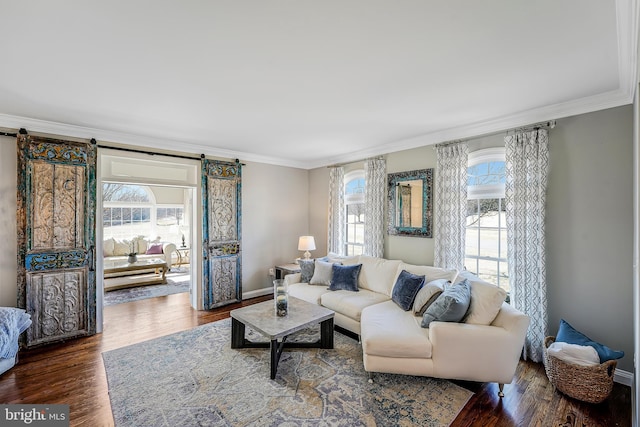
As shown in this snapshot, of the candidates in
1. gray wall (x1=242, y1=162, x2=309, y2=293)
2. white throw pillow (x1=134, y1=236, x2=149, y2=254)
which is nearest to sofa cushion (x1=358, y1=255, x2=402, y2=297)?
gray wall (x1=242, y1=162, x2=309, y2=293)

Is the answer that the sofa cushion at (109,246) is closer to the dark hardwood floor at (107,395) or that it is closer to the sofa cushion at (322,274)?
the dark hardwood floor at (107,395)

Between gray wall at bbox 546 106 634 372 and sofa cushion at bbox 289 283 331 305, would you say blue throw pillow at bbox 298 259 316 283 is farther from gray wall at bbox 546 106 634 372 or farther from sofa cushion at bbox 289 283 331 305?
gray wall at bbox 546 106 634 372

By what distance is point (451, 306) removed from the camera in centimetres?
255

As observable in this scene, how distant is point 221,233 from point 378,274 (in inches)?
106

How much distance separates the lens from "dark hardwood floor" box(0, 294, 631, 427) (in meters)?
2.18

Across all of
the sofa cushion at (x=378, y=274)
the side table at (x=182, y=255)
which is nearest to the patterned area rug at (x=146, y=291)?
the side table at (x=182, y=255)

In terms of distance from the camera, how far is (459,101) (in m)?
2.82

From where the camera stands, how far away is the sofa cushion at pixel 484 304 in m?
2.52

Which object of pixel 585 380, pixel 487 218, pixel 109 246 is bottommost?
pixel 585 380

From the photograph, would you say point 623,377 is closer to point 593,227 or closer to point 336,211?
point 593,227

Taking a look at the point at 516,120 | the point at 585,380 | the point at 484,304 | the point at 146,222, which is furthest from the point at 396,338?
the point at 146,222

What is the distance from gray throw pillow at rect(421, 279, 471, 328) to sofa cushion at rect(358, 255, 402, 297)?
113 cm

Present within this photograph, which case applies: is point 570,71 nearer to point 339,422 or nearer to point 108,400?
point 339,422

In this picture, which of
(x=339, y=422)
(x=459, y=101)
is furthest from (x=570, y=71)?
(x=339, y=422)
